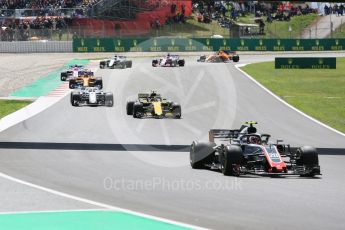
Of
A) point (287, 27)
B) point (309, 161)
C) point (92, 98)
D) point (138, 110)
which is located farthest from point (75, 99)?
point (287, 27)

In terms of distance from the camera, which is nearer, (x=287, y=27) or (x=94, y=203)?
(x=94, y=203)

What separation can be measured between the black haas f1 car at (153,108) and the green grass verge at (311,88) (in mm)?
5461

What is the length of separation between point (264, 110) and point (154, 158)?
1372cm

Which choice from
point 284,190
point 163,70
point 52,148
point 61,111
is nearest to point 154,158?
point 52,148

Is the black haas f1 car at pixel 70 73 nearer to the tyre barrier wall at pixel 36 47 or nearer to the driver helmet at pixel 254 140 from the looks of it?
the tyre barrier wall at pixel 36 47

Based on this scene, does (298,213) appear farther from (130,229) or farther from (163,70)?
(163,70)

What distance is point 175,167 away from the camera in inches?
731

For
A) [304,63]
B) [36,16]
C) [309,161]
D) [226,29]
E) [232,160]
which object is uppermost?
[36,16]

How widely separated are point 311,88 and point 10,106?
60.3 ft

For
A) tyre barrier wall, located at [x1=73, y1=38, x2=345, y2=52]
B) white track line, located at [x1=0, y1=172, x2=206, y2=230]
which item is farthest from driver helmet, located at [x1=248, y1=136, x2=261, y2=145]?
tyre barrier wall, located at [x1=73, y1=38, x2=345, y2=52]

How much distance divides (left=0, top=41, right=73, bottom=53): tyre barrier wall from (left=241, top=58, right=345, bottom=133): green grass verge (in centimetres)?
1927

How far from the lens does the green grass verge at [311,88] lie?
1293 inches

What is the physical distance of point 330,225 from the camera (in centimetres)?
1229

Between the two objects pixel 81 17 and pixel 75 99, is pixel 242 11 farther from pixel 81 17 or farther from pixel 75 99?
pixel 75 99
